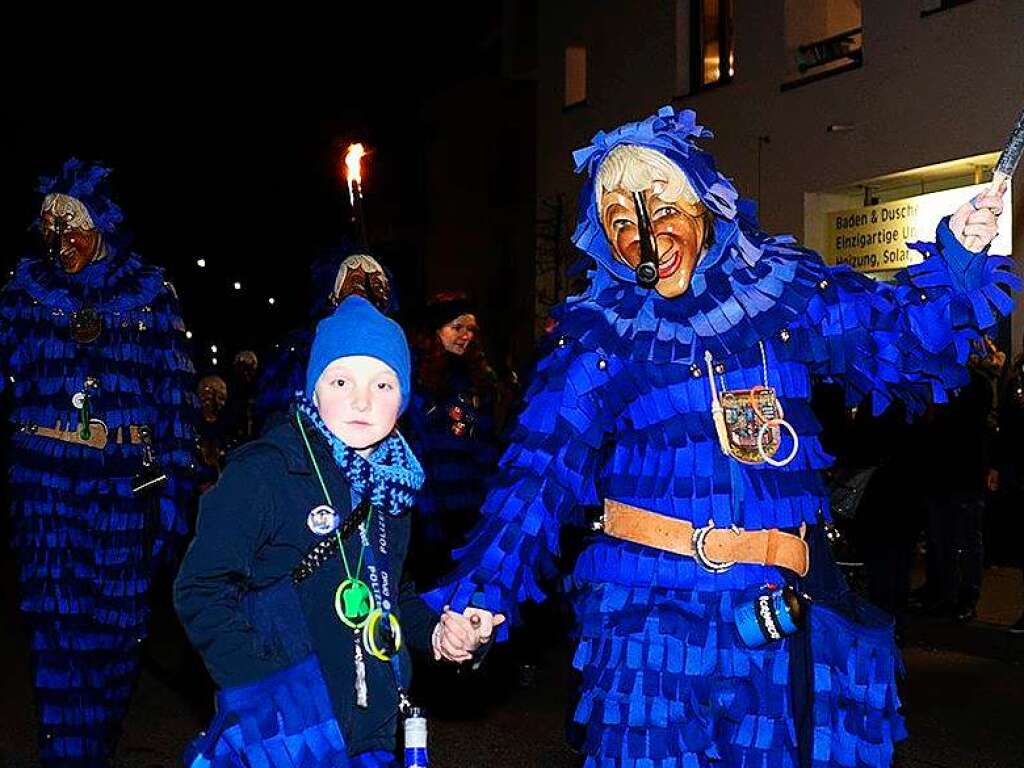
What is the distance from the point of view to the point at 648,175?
178 inches

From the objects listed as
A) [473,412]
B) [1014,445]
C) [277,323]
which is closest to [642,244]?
[473,412]

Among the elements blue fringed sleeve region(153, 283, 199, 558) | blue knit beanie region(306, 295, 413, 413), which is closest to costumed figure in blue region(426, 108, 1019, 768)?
blue knit beanie region(306, 295, 413, 413)

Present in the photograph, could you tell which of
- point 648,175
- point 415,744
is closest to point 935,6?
point 648,175

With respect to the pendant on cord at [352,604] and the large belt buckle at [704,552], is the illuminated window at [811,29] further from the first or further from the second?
the pendant on cord at [352,604]

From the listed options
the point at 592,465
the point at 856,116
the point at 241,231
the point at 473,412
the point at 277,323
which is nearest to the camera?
the point at 592,465

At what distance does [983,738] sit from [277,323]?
51.3 meters

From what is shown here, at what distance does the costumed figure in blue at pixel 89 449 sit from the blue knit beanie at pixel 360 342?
306 cm

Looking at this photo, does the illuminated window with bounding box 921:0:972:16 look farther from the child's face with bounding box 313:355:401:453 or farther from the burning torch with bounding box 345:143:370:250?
the child's face with bounding box 313:355:401:453

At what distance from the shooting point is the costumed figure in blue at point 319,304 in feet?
27.7

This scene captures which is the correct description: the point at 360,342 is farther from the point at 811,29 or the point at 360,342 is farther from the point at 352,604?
the point at 811,29

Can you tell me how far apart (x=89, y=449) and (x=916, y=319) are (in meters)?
3.81

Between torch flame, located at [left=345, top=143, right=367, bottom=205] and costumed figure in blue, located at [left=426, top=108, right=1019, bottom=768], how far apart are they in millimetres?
3113

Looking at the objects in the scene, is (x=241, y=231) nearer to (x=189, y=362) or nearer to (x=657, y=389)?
(x=189, y=362)

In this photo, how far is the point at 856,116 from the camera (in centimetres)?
1598
